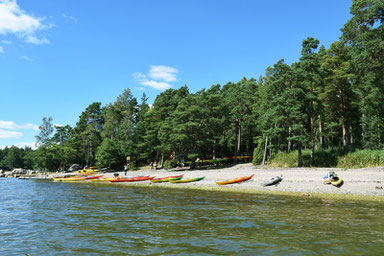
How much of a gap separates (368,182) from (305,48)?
21153mm

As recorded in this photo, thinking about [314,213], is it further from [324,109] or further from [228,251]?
[324,109]

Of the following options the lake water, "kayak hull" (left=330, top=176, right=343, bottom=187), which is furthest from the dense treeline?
the lake water

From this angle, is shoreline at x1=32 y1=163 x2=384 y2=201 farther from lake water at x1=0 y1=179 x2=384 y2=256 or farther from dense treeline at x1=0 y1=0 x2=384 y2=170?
dense treeline at x1=0 y1=0 x2=384 y2=170

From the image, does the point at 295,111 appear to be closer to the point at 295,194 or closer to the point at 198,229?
the point at 295,194

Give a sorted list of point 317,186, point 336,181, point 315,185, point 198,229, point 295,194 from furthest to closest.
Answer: point 315,185 < point 317,186 < point 336,181 < point 295,194 < point 198,229

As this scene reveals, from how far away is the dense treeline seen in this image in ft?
84.8

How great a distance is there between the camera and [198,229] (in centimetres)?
1157

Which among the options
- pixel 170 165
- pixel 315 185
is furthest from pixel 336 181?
pixel 170 165

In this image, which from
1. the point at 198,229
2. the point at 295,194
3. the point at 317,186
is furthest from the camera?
the point at 317,186

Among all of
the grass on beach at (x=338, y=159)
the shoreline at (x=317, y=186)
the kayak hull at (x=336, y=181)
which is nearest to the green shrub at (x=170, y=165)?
the grass on beach at (x=338, y=159)

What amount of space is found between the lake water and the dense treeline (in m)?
17.0

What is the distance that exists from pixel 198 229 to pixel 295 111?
27706 millimetres

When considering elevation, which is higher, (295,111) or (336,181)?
(295,111)

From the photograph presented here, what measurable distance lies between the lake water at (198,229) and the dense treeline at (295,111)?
1703cm
